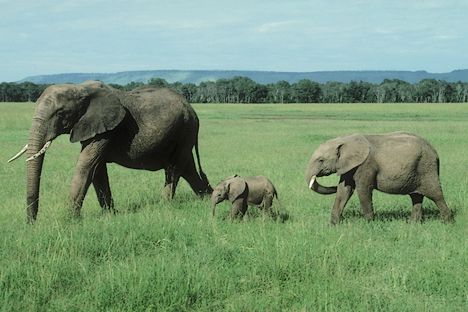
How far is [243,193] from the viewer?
27.7 ft

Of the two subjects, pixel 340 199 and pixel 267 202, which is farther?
pixel 267 202

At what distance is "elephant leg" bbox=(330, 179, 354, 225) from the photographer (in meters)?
8.45

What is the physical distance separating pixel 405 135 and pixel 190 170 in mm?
4053

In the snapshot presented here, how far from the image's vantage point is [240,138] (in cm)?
2733

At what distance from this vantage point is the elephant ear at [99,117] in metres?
8.53

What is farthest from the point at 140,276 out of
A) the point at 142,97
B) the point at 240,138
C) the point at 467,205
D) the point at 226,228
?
the point at 240,138

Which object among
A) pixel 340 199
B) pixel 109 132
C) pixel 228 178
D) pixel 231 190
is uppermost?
pixel 109 132

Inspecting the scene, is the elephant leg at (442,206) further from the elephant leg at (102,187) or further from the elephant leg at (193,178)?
the elephant leg at (102,187)

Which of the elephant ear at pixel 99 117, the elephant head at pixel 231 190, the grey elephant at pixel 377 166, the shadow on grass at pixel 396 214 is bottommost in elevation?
the shadow on grass at pixel 396 214

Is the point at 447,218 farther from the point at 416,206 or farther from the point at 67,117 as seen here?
the point at 67,117

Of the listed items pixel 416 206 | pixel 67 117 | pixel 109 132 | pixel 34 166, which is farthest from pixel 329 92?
pixel 34 166

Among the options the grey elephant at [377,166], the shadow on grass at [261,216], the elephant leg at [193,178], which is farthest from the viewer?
the elephant leg at [193,178]

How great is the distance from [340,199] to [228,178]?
1.75 m

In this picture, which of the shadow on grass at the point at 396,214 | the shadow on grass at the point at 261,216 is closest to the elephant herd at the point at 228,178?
the shadow on grass at the point at 261,216
